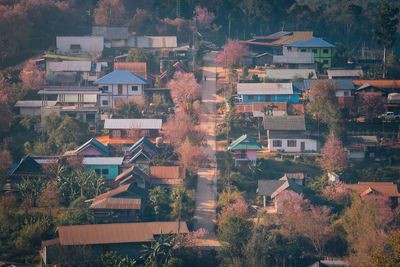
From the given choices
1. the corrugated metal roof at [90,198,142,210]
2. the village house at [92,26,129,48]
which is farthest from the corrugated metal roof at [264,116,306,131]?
the village house at [92,26,129,48]

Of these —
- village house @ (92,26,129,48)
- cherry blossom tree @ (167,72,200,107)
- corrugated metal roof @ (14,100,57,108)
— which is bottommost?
corrugated metal roof @ (14,100,57,108)

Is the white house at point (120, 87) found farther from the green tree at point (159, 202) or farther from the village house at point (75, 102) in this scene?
the green tree at point (159, 202)

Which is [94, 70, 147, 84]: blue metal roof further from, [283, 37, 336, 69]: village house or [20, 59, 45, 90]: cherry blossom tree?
[283, 37, 336, 69]: village house

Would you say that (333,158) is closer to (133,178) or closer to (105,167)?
(133,178)

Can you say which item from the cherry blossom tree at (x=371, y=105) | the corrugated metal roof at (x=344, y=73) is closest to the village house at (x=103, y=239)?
the cherry blossom tree at (x=371, y=105)

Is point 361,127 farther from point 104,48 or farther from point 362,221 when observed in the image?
point 104,48
